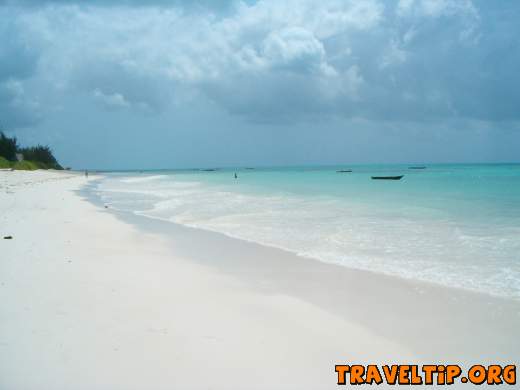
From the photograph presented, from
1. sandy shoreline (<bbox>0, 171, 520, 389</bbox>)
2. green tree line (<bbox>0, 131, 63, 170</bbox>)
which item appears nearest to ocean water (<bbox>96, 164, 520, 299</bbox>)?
sandy shoreline (<bbox>0, 171, 520, 389</bbox>)

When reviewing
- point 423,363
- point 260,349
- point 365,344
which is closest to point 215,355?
point 260,349

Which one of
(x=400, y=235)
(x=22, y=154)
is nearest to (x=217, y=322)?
(x=400, y=235)

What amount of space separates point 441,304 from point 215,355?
3606 millimetres

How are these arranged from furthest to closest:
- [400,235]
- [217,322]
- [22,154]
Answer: [22,154] < [400,235] < [217,322]

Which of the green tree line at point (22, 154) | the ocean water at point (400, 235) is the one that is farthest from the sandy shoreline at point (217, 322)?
the green tree line at point (22, 154)

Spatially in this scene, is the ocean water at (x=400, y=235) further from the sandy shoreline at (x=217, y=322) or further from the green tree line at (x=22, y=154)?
the green tree line at (x=22, y=154)

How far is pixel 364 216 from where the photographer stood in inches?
621

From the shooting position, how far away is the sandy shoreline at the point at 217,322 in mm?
3729

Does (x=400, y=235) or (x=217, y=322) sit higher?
(x=400, y=235)

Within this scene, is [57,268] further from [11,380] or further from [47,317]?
[11,380]

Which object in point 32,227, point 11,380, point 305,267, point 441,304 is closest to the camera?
point 11,380

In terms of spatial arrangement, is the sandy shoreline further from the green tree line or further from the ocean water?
the green tree line

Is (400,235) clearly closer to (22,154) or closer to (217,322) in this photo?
(217,322)

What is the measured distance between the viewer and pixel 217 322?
16.0 feet
